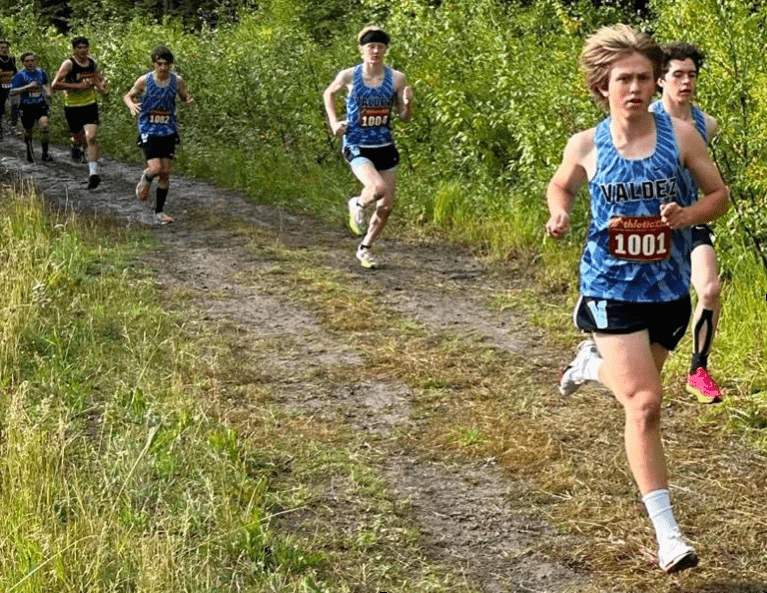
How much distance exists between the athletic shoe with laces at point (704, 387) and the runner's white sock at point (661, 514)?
1797 millimetres

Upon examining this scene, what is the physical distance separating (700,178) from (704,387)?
70.9 inches

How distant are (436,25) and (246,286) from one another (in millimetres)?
4062

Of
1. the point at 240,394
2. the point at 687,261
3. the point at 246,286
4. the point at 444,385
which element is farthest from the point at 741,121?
the point at 246,286

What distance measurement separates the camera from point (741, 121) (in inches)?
279

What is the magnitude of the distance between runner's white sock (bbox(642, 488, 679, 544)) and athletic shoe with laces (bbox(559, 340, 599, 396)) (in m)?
0.86

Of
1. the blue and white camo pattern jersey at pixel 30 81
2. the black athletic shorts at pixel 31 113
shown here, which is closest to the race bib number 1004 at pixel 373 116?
the black athletic shorts at pixel 31 113

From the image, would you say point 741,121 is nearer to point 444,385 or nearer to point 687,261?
point 444,385

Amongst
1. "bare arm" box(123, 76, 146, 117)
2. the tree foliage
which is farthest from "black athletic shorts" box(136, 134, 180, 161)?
the tree foliage

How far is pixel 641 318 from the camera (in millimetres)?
4348

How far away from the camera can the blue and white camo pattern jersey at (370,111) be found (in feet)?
31.4

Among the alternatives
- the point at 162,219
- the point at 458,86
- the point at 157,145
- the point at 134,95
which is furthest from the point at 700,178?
the point at 134,95

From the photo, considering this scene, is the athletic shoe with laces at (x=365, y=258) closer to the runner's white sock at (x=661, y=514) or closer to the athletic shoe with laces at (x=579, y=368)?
the athletic shoe with laces at (x=579, y=368)

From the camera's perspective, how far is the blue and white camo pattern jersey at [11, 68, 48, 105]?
18391 mm

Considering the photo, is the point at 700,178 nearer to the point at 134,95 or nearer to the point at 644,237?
the point at 644,237
